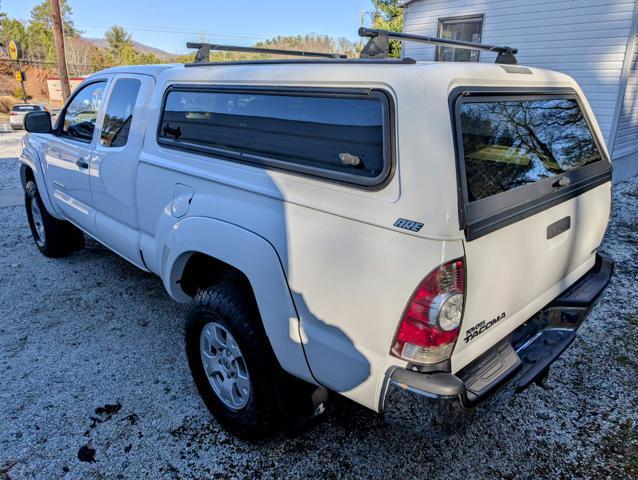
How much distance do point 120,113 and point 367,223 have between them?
2388mm

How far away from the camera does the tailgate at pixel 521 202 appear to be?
68.5 inches

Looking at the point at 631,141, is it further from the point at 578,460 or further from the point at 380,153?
the point at 380,153

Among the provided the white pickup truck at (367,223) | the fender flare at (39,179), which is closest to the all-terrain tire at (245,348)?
the white pickup truck at (367,223)

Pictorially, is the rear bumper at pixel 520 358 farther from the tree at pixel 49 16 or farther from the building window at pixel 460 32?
the tree at pixel 49 16

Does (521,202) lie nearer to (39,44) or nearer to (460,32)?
(460,32)

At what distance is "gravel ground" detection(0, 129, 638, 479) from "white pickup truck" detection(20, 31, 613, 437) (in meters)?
0.26

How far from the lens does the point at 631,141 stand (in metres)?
9.28

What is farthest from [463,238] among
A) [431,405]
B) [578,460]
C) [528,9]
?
[528,9]

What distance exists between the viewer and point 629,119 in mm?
8797

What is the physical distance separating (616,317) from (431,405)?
118 inches

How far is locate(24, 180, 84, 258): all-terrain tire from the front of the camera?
4730mm

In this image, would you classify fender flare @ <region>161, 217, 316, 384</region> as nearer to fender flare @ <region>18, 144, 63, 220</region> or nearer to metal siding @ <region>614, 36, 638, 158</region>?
fender flare @ <region>18, 144, 63, 220</region>

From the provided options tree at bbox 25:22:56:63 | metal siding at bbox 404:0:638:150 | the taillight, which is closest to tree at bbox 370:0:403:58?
metal siding at bbox 404:0:638:150

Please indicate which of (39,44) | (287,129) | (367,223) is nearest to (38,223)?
(287,129)
